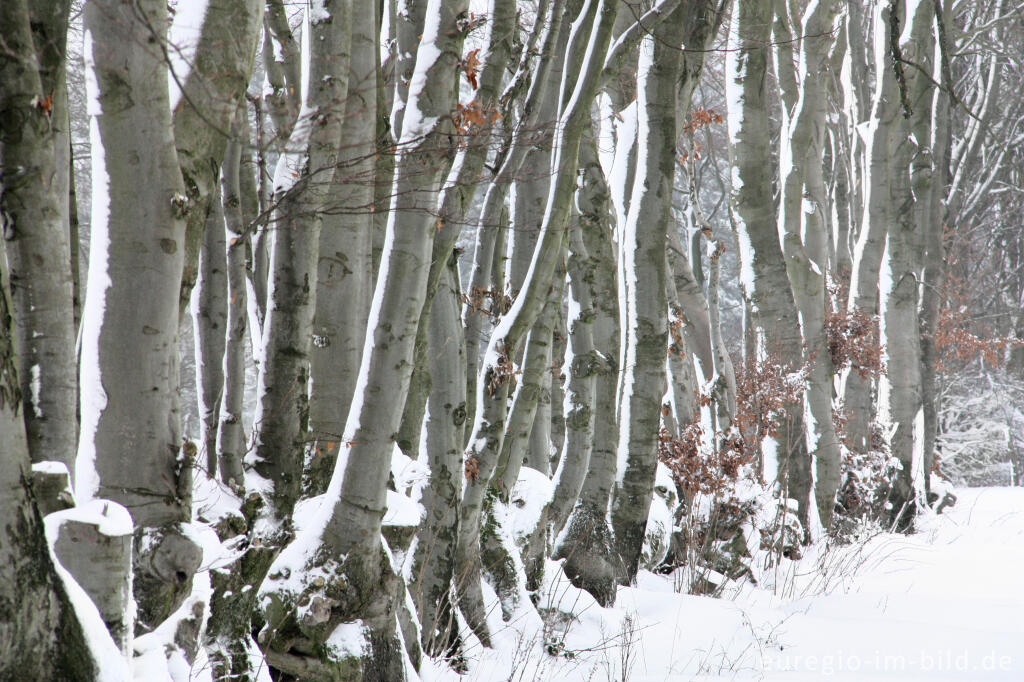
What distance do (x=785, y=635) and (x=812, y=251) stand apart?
6162 millimetres

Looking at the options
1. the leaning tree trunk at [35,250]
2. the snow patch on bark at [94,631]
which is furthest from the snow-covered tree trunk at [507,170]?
the snow patch on bark at [94,631]

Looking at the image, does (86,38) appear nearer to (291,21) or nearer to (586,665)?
(586,665)

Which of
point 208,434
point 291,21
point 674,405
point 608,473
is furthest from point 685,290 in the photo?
point 208,434

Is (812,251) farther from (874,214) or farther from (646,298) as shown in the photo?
(646,298)

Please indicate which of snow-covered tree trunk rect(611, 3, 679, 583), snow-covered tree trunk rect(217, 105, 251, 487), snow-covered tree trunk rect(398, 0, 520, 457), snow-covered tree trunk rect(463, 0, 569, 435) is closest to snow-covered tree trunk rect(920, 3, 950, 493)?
snow-covered tree trunk rect(611, 3, 679, 583)

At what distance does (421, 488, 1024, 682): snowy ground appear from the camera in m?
3.99

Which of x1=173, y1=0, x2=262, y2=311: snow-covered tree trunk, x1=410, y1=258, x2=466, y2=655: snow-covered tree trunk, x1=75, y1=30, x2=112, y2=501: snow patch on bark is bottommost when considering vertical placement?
x1=410, y1=258, x2=466, y2=655: snow-covered tree trunk

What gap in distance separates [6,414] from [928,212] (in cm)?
1070

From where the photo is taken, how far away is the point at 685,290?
371 inches

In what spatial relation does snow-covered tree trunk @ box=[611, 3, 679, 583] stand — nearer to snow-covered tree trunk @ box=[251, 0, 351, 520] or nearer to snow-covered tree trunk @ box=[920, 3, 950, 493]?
snow-covered tree trunk @ box=[251, 0, 351, 520]

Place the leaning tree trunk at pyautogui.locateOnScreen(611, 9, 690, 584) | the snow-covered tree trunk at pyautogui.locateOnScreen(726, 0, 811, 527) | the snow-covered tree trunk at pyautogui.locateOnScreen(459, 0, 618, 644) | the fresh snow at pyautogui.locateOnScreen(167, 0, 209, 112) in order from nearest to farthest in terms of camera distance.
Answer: the fresh snow at pyautogui.locateOnScreen(167, 0, 209, 112) < the snow-covered tree trunk at pyautogui.locateOnScreen(459, 0, 618, 644) < the leaning tree trunk at pyautogui.locateOnScreen(611, 9, 690, 584) < the snow-covered tree trunk at pyautogui.locateOnScreen(726, 0, 811, 527)

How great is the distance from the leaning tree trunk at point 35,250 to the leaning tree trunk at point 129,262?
82mm

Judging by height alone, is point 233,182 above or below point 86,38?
above

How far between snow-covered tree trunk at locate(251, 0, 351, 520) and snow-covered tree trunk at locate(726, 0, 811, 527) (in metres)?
5.03
